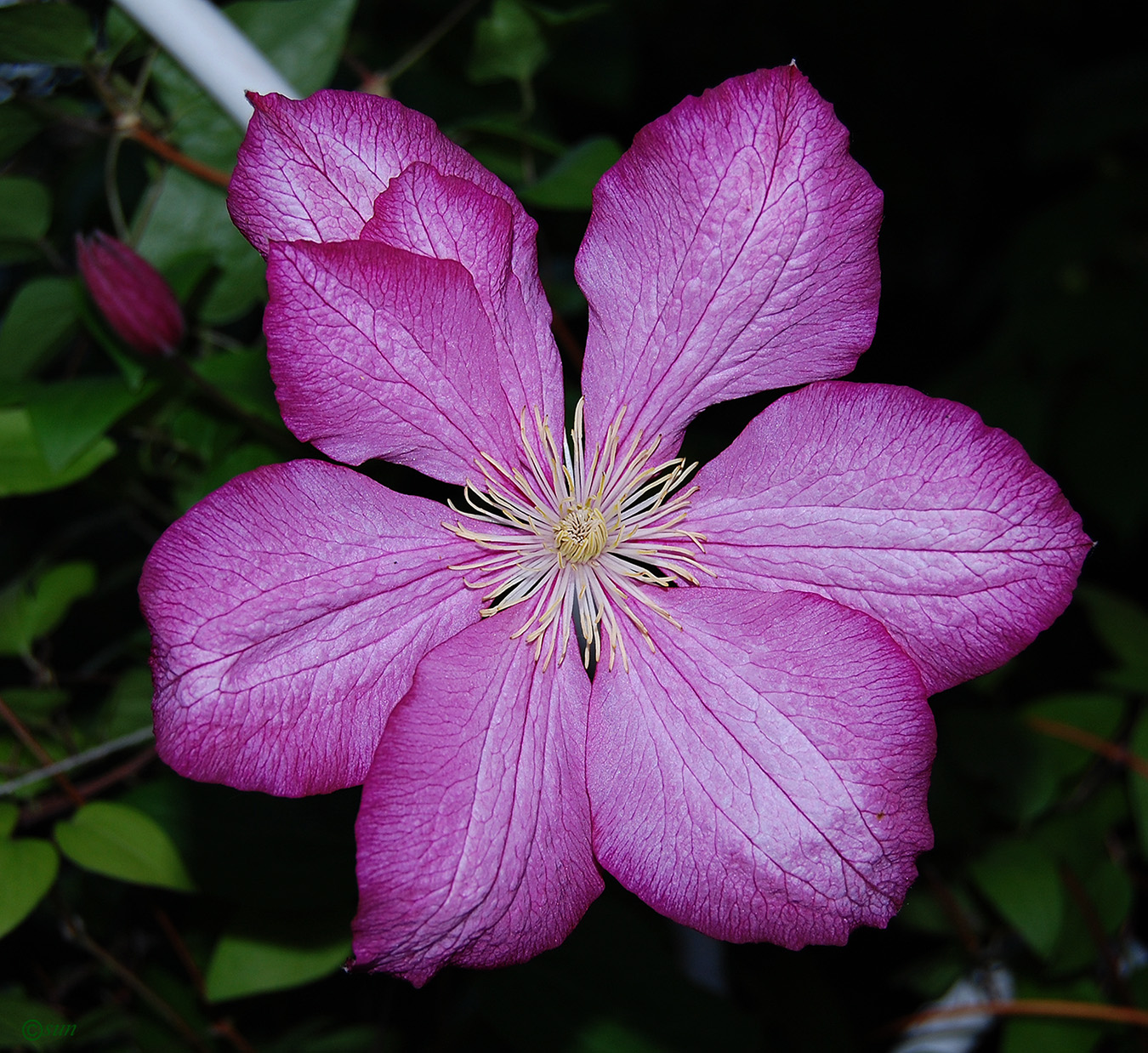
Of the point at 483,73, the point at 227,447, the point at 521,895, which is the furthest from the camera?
the point at 483,73

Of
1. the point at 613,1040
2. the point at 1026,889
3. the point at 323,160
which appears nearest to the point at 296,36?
the point at 323,160

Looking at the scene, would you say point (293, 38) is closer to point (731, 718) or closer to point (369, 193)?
point (369, 193)

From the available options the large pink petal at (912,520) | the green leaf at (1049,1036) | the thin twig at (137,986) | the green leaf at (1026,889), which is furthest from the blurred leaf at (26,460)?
the green leaf at (1049,1036)

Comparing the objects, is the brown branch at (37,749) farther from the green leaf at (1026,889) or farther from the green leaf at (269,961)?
the green leaf at (1026,889)

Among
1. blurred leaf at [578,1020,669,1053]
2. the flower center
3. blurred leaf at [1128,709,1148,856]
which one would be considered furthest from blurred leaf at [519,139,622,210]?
blurred leaf at [1128,709,1148,856]

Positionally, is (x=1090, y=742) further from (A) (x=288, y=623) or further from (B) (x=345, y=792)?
(A) (x=288, y=623)

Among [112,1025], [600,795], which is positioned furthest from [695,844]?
[112,1025]

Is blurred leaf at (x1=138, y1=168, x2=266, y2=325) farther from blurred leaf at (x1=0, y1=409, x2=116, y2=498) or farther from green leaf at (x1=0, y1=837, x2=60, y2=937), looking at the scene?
green leaf at (x1=0, y1=837, x2=60, y2=937)
